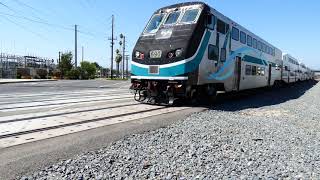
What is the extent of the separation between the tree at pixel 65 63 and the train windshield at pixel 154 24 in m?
50.3

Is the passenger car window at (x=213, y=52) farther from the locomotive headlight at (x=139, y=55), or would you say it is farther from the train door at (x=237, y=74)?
the train door at (x=237, y=74)

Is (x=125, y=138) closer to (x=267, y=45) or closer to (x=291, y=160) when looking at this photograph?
(x=291, y=160)

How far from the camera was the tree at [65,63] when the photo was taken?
205ft

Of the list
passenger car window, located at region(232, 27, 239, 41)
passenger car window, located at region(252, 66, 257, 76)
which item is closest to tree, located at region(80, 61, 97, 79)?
passenger car window, located at region(252, 66, 257, 76)

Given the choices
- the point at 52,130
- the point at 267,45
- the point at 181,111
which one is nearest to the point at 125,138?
the point at 52,130

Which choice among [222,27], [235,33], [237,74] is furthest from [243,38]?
[222,27]

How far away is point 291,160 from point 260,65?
16.8 meters

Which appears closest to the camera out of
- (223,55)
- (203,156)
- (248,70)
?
(203,156)

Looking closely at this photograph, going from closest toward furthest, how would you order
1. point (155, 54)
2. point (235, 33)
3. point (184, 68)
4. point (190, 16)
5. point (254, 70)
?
point (184, 68), point (155, 54), point (190, 16), point (235, 33), point (254, 70)

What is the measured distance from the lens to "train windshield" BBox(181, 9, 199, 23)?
12.5 metres

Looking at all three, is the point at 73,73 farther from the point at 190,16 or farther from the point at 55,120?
the point at 55,120

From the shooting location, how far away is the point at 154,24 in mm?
13547

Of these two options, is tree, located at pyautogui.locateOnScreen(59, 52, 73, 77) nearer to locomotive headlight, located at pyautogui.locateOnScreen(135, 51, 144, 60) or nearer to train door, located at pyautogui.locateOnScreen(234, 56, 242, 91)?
train door, located at pyautogui.locateOnScreen(234, 56, 242, 91)

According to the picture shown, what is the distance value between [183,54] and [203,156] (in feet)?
21.5
